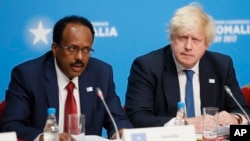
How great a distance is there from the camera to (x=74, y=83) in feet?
10.6

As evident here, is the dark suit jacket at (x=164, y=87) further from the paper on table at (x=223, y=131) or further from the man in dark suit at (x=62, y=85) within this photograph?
the paper on table at (x=223, y=131)

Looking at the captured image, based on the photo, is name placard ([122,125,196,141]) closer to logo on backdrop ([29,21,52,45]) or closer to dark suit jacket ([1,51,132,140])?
dark suit jacket ([1,51,132,140])

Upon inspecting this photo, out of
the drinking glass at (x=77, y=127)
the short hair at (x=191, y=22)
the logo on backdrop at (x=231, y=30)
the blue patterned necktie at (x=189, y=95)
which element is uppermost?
the logo on backdrop at (x=231, y=30)

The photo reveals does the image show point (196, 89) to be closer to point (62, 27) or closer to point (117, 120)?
point (117, 120)

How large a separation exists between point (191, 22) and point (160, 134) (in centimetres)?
121

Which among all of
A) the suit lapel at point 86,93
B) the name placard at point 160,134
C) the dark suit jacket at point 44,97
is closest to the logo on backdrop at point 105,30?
the dark suit jacket at point 44,97

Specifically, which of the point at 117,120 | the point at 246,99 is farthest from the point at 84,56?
the point at 246,99

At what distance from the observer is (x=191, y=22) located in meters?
3.31

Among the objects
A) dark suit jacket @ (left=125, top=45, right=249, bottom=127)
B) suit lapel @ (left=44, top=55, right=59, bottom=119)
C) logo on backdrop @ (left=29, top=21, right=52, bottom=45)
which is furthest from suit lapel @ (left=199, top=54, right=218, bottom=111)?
logo on backdrop @ (left=29, top=21, right=52, bottom=45)

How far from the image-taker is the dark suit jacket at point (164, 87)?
133 inches

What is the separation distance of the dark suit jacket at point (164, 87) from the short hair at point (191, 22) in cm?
23

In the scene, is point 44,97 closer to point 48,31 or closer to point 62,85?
point 62,85

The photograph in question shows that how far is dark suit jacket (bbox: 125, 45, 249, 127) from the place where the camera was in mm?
3371

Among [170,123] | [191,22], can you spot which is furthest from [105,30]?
[170,123]
